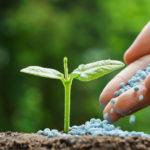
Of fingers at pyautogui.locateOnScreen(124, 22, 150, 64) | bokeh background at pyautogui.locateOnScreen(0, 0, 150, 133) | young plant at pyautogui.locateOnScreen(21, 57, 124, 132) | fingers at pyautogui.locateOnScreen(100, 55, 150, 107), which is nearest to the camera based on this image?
young plant at pyautogui.locateOnScreen(21, 57, 124, 132)

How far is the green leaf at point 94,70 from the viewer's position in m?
1.02

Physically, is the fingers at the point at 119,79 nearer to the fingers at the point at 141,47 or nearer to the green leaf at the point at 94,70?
the fingers at the point at 141,47

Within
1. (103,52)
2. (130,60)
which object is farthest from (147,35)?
(103,52)

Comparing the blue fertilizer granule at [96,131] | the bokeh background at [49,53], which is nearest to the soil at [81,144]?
the blue fertilizer granule at [96,131]

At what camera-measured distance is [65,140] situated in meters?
0.80

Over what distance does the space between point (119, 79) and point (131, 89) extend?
0.18m

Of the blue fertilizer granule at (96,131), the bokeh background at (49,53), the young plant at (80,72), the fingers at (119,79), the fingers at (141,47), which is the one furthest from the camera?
the bokeh background at (49,53)

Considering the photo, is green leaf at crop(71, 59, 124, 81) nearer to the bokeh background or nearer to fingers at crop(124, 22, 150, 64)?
fingers at crop(124, 22, 150, 64)

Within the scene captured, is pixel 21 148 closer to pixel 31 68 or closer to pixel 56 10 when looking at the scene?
pixel 31 68

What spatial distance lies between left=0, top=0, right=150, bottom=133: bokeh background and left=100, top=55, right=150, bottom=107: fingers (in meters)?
2.41

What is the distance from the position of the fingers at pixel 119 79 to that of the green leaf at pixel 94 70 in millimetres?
190

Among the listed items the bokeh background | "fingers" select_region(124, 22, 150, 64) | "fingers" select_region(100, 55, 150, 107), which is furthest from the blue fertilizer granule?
the bokeh background

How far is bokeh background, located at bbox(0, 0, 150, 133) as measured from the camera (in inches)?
144

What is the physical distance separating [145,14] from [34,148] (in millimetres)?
3570
